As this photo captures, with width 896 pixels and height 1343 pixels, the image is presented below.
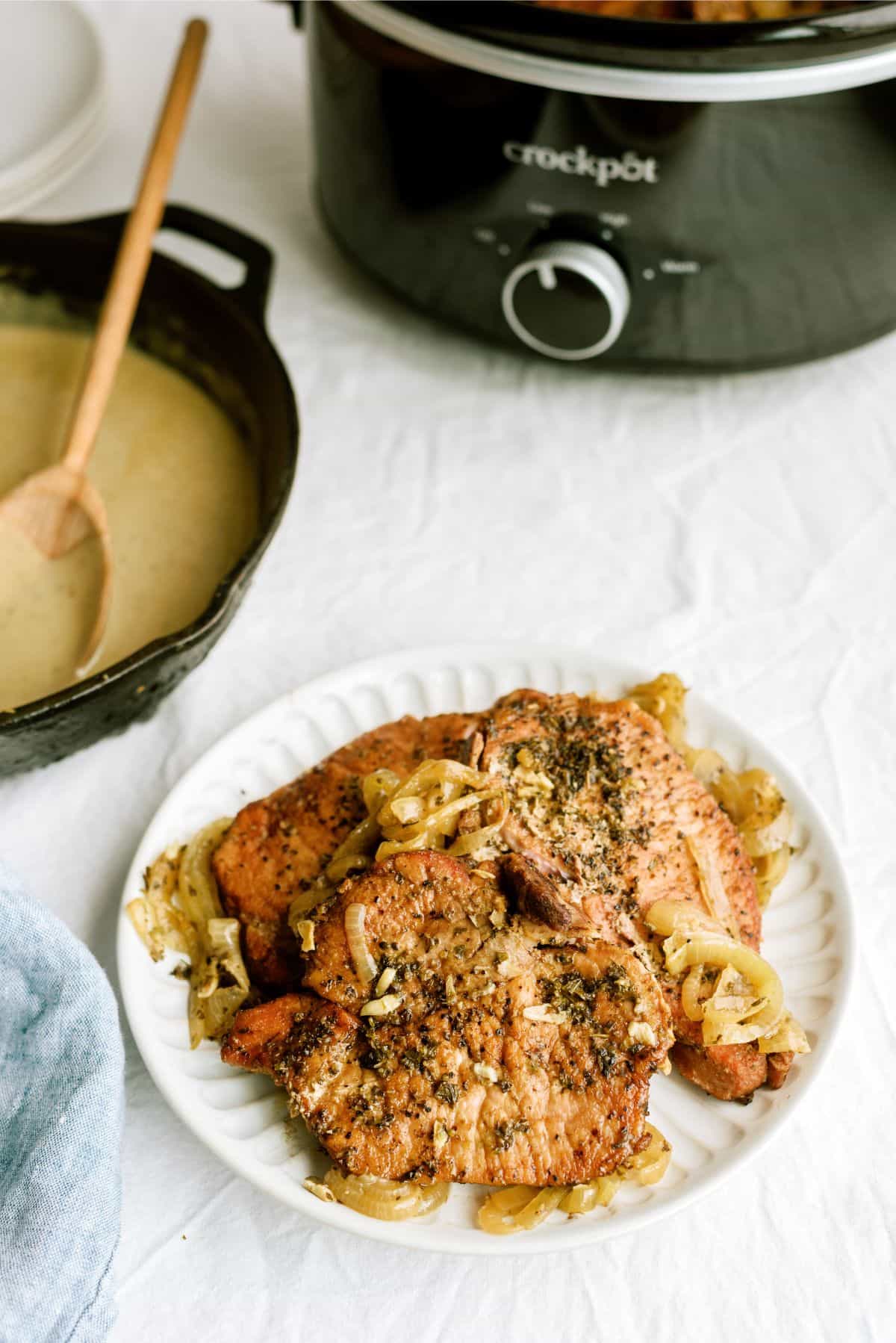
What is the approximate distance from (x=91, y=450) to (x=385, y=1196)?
89 cm

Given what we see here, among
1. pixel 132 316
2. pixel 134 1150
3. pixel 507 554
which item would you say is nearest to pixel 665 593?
pixel 507 554

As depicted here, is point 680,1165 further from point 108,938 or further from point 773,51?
point 773,51

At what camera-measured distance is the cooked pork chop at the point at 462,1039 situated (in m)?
0.94

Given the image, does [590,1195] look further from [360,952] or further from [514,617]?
[514,617]

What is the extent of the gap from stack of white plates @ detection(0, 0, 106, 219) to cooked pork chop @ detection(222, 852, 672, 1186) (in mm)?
1222

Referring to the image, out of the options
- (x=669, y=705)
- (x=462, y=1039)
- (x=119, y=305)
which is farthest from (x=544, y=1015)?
(x=119, y=305)

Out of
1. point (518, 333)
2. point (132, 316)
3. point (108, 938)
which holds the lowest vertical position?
point (108, 938)

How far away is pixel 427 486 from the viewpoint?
64.5 inches

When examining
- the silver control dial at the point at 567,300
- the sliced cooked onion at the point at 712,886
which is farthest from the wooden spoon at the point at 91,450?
the sliced cooked onion at the point at 712,886

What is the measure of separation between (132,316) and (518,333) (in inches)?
18.8

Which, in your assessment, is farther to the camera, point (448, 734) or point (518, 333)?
point (518, 333)

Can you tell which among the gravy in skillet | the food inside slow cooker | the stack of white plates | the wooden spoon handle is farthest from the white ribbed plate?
the stack of white plates

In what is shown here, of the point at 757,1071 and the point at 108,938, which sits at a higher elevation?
the point at 757,1071

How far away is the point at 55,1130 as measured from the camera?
93 centimetres
